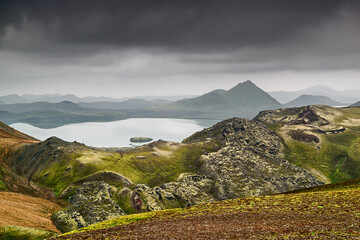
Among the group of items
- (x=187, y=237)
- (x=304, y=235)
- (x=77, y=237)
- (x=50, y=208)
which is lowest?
(x=50, y=208)

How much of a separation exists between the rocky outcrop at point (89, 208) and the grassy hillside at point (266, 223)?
71.0 meters

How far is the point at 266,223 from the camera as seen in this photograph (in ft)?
145

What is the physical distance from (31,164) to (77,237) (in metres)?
188

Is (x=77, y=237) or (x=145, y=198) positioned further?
(x=145, y=198)

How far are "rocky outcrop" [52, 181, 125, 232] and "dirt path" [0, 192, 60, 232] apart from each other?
7.03 meters

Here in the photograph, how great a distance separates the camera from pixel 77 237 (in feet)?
152

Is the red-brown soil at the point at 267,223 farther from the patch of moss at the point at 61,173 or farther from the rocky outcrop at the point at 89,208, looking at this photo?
the patch of moss at the point at 61,173

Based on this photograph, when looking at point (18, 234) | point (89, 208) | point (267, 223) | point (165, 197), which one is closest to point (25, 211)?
point (89, 208)

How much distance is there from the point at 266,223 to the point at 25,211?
102 m

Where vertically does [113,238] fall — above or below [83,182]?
above

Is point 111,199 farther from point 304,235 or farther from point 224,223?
point 304,235

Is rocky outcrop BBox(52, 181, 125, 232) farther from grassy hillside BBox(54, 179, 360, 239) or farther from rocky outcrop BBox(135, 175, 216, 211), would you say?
grassy hillside BBox(54, 179, 360, 239)

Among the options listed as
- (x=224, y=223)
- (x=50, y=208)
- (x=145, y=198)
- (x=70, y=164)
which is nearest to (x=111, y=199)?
(x=145, y=198)

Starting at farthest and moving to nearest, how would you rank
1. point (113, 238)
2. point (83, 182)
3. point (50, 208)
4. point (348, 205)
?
point (83, 182) < point (50, 208) < point (348, 205) < point (113, 238)
